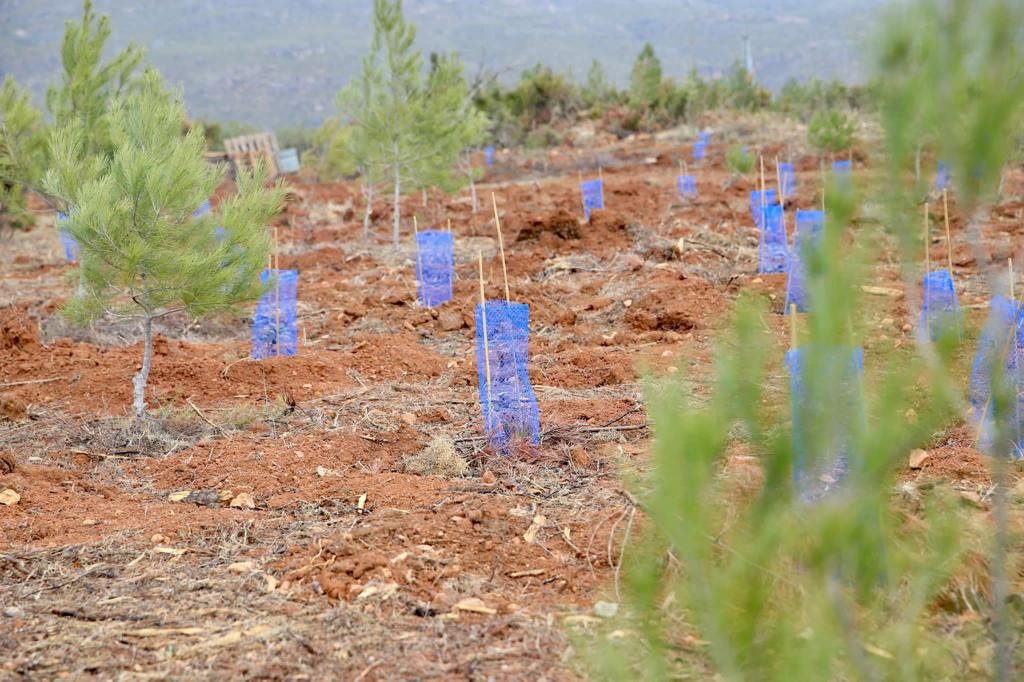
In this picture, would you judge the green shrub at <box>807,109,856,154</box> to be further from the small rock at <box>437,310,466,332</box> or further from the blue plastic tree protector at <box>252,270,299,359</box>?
the blue plastic tree protector at <box>252,270,299,359</box>

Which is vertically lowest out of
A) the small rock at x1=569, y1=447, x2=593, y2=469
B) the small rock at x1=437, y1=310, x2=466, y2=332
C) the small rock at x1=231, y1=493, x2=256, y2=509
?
the small rock at x1=437, y1=310, x2=466, y2=332

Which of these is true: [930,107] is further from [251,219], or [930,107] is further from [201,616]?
[251,219]

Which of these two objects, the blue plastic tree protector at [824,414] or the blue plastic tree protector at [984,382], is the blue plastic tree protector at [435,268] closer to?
the blue plastic tree protector at [984,382]

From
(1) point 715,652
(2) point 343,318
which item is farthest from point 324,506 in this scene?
(2) point 343,318

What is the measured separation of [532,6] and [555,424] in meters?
120

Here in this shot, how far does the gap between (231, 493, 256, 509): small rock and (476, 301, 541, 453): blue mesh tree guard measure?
4.34 feet

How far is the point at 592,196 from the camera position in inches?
584

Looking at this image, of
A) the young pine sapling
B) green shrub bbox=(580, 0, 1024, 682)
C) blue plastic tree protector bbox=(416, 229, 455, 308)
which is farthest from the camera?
blue plastic tree protector bbox=(416, 229, 455, 308)

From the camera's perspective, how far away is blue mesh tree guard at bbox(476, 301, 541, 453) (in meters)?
5.60

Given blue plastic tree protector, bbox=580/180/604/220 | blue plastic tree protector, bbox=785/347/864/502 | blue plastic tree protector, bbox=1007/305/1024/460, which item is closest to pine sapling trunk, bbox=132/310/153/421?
blue plastic tree protector, bbox=1007/305/1024/460

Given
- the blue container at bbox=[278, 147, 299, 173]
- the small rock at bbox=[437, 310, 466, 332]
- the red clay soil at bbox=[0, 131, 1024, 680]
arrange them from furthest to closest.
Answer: the blue container at bbox=[278, 147, 299, 173] → the small rock at bbox=[437, 310, 466, 332] → the red clay soil at bbox=[0, 131, 1024, 680]

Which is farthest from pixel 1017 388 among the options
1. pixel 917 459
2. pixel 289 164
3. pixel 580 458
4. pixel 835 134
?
pixel 289 164

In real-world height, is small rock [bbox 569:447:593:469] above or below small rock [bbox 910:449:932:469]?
below

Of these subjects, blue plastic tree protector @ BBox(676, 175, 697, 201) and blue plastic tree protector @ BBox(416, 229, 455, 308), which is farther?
blue plastic tree protector @ BBox(676, 175, 697, 201)
